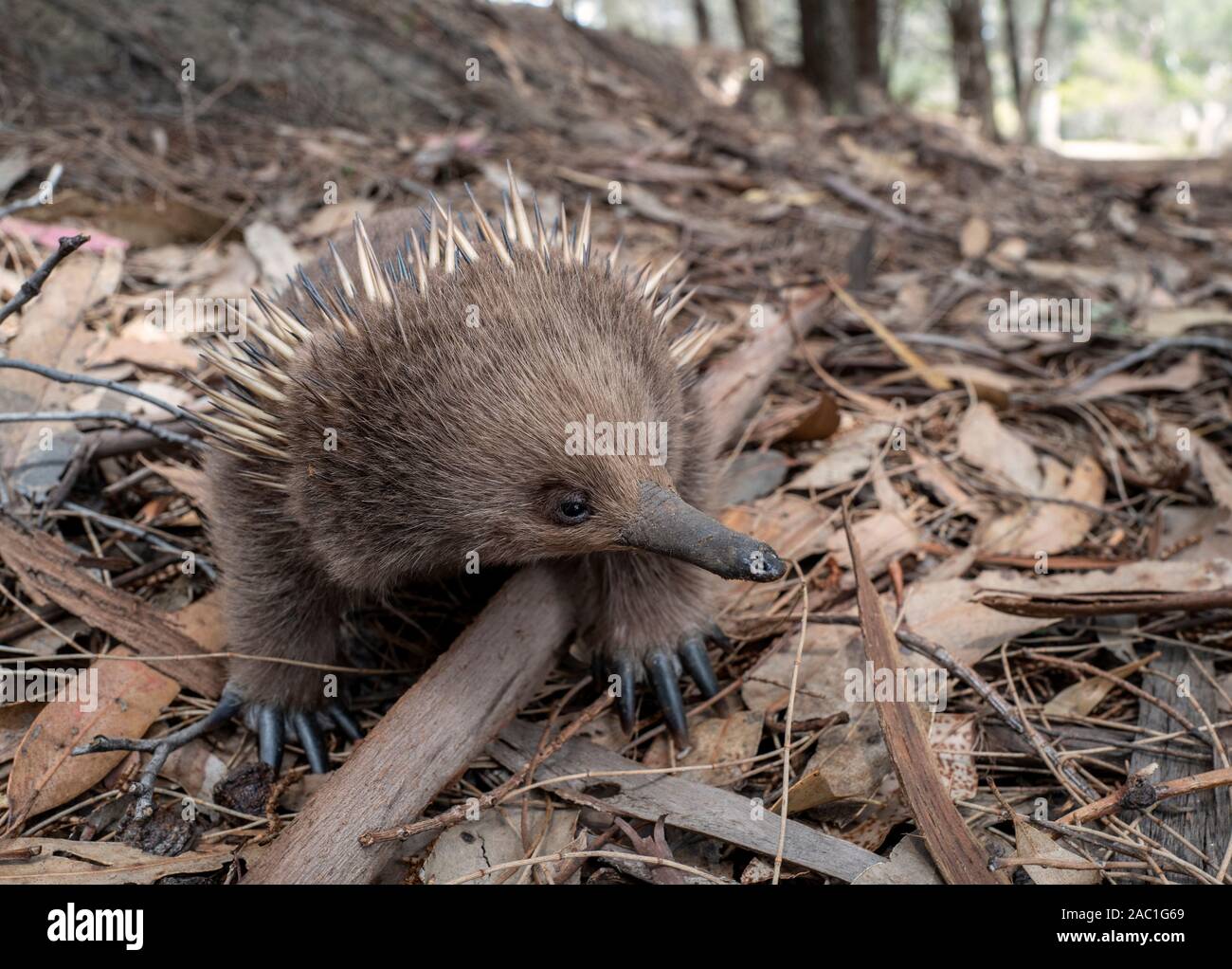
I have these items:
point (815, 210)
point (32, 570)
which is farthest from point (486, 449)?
point (815, 210)

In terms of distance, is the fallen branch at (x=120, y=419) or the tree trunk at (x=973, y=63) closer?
the fallen branch at (x=120, y=419)

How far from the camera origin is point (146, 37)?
4438 mm

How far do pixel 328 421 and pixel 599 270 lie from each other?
62 centimetres

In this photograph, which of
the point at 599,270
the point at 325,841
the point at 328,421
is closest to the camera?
the point at 325,841

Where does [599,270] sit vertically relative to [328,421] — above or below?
above

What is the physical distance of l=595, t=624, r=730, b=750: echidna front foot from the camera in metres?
2.12

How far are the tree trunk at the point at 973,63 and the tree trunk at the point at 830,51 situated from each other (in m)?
1.38

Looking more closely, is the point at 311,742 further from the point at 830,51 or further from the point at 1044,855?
the point at 830,51

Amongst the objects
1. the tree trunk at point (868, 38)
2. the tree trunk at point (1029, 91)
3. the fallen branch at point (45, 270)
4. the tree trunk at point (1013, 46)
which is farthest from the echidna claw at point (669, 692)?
the tree trunk at point (1013, 46)

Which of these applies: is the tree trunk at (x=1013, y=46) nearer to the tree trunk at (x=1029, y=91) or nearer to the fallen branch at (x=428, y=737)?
the tree trunk at (x=1029, y=91)

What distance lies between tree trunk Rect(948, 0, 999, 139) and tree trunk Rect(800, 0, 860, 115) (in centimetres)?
138

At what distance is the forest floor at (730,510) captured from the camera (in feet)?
5.88

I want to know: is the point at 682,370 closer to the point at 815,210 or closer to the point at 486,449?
the point at 486,449

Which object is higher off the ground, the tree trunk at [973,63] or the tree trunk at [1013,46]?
the tree trunk at [1013,46]
